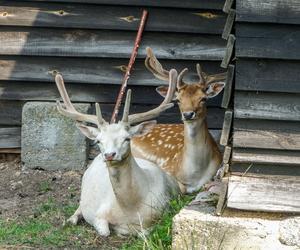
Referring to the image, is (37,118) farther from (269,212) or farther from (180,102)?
(269,212)

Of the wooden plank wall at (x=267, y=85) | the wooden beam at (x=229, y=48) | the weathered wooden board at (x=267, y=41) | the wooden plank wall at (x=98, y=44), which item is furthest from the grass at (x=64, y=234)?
the wooden plank wall at (x=98, y=44)

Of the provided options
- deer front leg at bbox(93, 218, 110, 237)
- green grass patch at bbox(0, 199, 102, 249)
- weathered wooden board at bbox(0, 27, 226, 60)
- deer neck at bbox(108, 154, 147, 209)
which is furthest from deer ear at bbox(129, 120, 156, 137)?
weathered wooden board at bbox(0, 27, 226, 60)

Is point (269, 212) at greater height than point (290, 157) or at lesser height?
lesser

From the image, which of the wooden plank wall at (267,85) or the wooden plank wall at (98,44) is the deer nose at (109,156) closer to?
the wooden plank wall at (267,85)

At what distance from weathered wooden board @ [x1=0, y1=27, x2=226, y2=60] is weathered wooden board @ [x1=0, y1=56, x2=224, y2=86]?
9cm

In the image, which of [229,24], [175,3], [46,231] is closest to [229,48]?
[229,24]

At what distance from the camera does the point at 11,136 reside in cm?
992

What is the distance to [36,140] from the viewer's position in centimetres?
976

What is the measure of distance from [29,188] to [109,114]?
1187 millimetres

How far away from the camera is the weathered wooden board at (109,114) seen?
31.9ft

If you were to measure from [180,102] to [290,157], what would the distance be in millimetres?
2264

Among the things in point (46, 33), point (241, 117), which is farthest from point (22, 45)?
point (241, 117)

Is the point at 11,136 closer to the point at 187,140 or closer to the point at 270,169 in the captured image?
the point at 187,140

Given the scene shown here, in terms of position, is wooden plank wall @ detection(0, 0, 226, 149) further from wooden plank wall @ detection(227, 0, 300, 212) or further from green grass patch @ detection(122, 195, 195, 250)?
wooden plank wall @ detection(227, 0, 300, 212)
